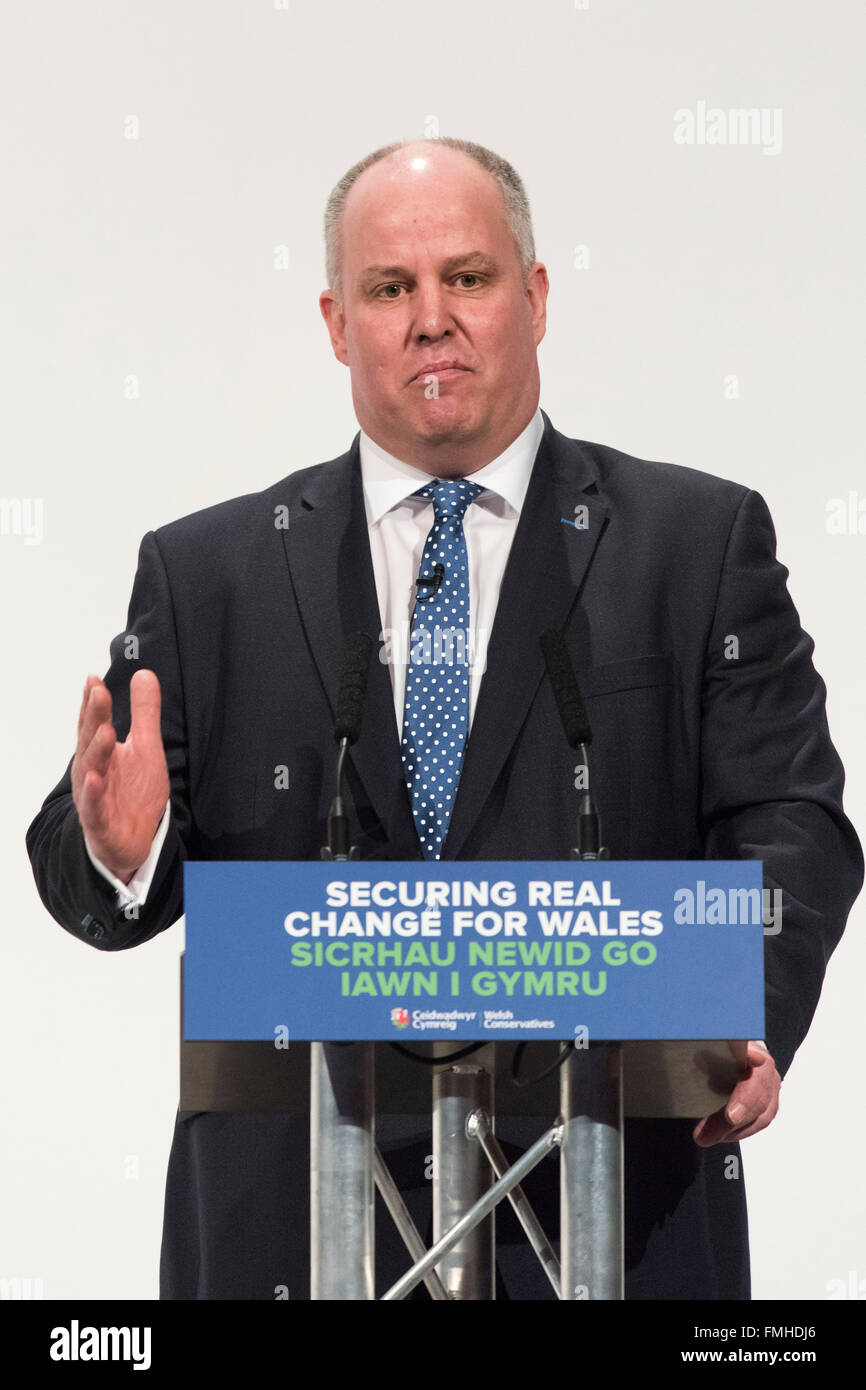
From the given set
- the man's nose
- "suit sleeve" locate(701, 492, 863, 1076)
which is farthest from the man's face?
"suit sleeve" locate(701, 492, 863, 1076)

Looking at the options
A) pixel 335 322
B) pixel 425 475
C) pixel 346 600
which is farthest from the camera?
pixel 335 322

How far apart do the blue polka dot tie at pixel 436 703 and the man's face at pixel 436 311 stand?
28 cm

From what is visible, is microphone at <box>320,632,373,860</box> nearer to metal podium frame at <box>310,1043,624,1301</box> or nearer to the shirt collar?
metal podium frame at <box>310,1043,624,1301</box>

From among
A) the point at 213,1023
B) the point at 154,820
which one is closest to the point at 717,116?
the point at 154,820

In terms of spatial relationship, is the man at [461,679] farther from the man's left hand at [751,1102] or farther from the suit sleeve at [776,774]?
the man's left hand at [751,1102]

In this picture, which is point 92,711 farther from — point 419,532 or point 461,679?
point 419,532

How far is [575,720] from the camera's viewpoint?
1910 millimetres

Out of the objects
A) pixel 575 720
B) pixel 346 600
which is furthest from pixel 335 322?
pixel 575 720

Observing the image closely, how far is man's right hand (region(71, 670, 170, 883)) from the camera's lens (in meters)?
1.91

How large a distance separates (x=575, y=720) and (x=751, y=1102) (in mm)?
432

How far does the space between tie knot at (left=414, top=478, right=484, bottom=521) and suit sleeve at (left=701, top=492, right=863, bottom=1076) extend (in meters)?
0.37

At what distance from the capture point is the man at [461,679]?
226 centimetres

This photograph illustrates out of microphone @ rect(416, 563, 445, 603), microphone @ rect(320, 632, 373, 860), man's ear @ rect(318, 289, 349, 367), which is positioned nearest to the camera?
microphone @ rect(320, 632, 373, 860)

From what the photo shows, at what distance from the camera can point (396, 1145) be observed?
7.41ft
